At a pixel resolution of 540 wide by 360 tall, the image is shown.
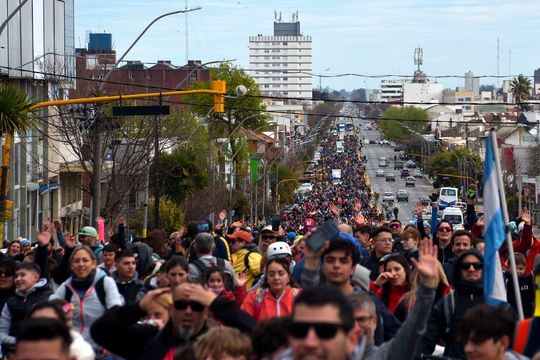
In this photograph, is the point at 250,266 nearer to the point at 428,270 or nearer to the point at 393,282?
the point at 393,282

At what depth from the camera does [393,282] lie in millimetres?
11297

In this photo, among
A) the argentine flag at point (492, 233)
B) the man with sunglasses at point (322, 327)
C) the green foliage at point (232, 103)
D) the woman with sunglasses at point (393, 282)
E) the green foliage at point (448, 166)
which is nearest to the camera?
the man with sunglasses at point (322, 327)

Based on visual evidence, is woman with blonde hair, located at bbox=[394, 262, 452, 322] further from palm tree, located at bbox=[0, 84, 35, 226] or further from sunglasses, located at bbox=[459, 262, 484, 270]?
palm tree, located at bbox=[0, 84, 35, 226]

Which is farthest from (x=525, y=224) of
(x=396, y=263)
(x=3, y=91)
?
(x=3, y=91)

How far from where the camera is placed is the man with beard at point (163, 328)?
786cm

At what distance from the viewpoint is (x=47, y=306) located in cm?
824

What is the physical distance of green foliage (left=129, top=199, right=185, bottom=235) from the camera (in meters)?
56.0

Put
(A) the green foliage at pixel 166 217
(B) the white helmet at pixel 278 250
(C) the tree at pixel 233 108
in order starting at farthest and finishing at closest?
(C) the tree at pixel 233 108
(A) the green foliage at pixel 166 217
(B) the white helmet at pixel 278 250

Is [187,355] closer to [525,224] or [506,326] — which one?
[506,326]

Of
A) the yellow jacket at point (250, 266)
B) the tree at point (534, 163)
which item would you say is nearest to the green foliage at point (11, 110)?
the yellow jacket at point (250, 266)

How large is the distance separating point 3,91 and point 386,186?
435ft

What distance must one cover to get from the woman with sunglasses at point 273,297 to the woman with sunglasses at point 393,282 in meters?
1.01

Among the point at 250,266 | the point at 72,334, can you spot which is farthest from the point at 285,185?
the point at 72,334

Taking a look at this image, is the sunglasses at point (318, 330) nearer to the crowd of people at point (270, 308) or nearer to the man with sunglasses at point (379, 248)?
the crowd of people at point (270, 308)
